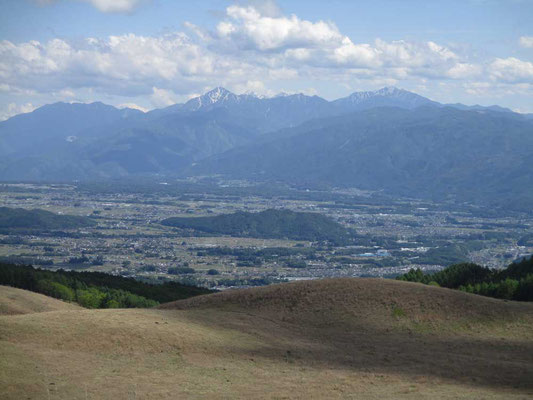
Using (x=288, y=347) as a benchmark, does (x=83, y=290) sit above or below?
below

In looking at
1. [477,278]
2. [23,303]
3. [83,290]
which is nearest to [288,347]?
[23,303]

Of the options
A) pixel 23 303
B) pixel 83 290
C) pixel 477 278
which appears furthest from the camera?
pixel 477 278

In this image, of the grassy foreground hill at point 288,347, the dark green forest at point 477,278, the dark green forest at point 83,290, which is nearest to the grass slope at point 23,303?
the grassy foreground hill at point 288,347

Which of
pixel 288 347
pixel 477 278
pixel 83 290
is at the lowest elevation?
pixel 83 290

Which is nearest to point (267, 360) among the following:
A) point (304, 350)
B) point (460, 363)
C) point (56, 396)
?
point (304, 350)

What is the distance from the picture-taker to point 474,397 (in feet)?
123

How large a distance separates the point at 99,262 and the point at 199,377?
536 feet

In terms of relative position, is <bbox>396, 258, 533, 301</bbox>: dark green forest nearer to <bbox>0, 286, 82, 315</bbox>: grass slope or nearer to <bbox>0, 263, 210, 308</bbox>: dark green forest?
<bbox>0, 263, 210, 308</bbox>: dark green forest

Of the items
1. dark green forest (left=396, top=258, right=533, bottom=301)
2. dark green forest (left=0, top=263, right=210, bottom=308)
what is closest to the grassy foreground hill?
dark green forest (left=396, top=258, right=533, bottom=301)

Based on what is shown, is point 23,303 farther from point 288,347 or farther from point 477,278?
point 477,278

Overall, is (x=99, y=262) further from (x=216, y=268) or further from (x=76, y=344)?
(x=76, y=344)

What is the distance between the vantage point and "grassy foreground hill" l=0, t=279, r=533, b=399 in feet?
125

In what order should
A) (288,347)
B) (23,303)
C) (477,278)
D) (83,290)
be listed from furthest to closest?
(477,278) → (83,290) → (23,303) → (288,347)

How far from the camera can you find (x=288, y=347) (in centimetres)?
5019
